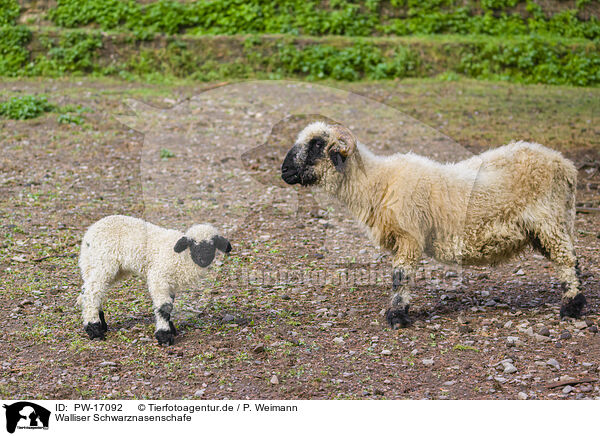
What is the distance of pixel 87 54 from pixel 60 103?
313 centimetres

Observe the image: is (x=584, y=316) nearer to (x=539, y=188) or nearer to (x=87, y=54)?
(x=539, y=188)

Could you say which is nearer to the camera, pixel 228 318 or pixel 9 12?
pixel 228 318

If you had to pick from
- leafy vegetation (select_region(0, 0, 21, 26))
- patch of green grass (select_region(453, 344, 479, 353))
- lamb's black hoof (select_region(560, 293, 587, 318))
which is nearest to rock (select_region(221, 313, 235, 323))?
patch of green grass (select_region(453, 344, 479, 353))

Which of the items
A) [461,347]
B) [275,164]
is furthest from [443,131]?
[461,347]

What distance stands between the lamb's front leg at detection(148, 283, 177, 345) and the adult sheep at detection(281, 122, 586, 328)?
5.08 ft

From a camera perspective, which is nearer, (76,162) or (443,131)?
(76,162)

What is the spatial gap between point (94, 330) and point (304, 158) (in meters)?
2.40

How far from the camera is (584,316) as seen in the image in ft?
20.4

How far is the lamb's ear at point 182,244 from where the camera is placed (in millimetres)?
5652

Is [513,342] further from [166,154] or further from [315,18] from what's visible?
[315,18]

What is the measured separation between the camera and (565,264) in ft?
20.1

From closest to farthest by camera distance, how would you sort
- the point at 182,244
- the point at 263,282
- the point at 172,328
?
the point at 182,244 < the point at 172,328 < the point at 263,282

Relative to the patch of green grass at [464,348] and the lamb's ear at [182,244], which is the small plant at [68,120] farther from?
the patch of green grass at [464,348]
